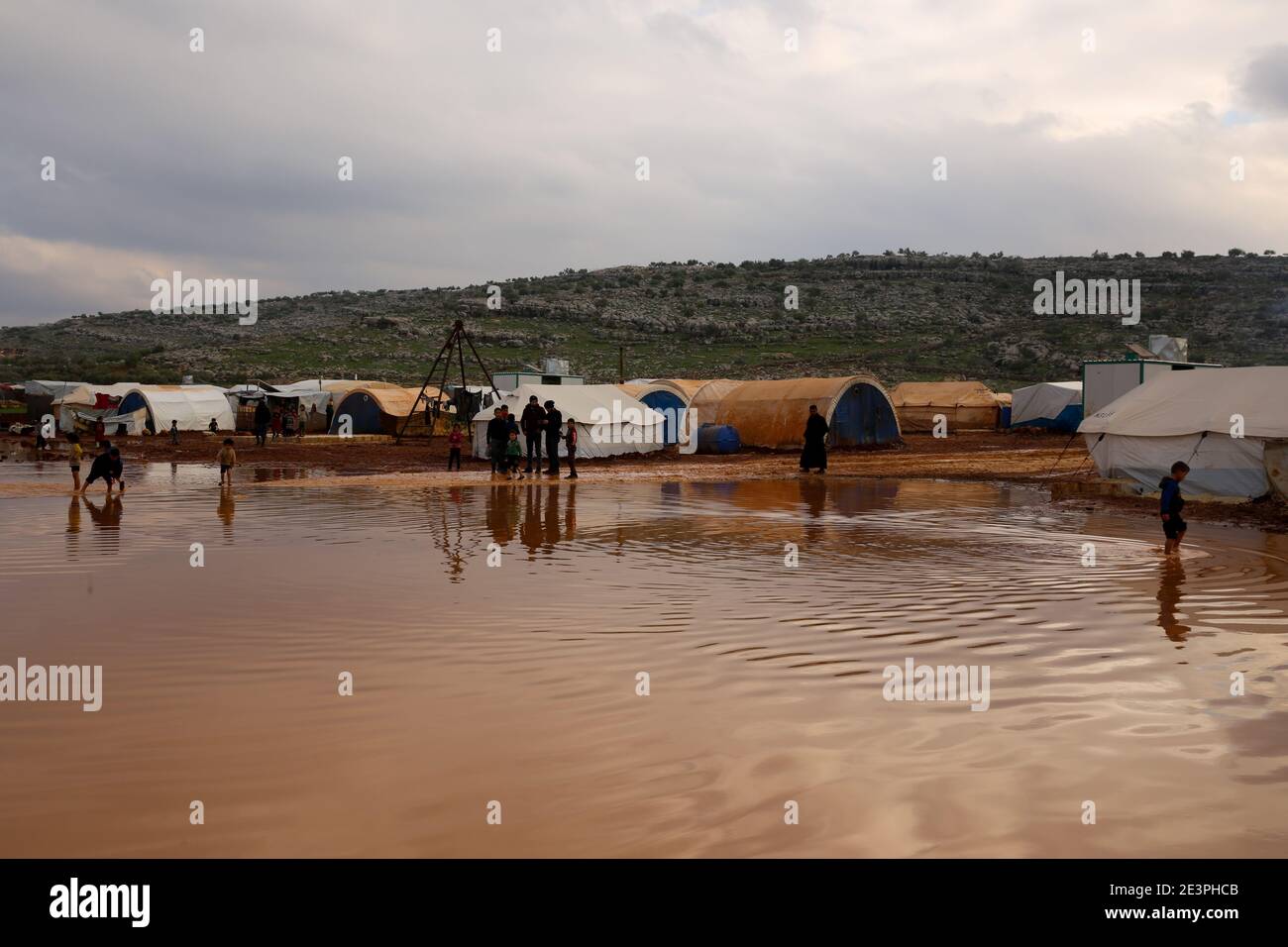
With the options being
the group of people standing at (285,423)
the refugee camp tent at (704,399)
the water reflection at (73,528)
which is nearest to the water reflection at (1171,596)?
the water reflection at (73,528)

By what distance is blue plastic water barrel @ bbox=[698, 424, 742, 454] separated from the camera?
37.1 metres

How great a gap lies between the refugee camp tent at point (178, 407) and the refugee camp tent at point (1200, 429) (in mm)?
38275

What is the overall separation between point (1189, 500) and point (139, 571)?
53.9ft

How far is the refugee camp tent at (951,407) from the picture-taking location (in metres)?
51.8

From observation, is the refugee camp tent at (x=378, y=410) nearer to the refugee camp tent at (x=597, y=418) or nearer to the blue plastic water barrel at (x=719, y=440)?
the refugee camp tent at (x=597, y=418)

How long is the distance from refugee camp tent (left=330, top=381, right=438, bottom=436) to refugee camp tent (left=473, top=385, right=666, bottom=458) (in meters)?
12.4

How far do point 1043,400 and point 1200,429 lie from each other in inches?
1165

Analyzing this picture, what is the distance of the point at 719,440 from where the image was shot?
37188mm

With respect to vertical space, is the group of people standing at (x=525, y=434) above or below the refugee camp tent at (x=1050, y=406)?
below

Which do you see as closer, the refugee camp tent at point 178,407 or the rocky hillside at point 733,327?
the refugee camp tent at point 178,407
